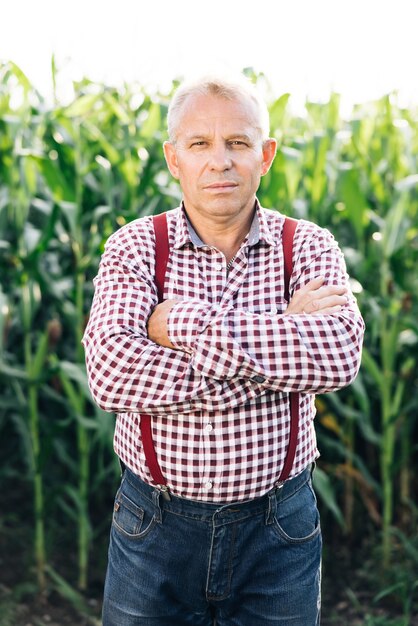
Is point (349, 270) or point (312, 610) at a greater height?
point (349, 270)

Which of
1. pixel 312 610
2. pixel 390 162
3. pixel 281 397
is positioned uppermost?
pixel 390 162

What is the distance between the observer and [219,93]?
1.82m

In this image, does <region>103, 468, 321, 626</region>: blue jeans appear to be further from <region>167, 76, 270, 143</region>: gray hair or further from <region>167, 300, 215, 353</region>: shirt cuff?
<region>167, 76, 270, 143</region>: gray hair

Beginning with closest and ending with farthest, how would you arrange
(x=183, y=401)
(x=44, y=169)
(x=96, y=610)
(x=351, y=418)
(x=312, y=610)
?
(x=183, y=401) < (x=312, y=610) < (x=44, y=169) < (x=96, y=610) < (x=351, y=418)

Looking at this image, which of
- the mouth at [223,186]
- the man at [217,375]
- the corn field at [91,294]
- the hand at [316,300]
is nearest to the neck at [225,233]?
the man at [217,375]

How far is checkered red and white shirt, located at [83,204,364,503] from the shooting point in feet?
5.67

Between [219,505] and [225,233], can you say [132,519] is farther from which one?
[225,233]

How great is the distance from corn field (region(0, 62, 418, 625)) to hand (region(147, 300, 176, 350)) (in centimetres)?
129

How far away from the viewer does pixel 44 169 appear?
314cm

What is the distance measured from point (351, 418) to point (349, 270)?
0.71 m

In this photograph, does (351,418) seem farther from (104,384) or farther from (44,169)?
(104,384)

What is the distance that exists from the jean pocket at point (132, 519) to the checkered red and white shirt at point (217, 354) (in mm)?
93

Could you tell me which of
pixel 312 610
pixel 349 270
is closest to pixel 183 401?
pixel 312 610

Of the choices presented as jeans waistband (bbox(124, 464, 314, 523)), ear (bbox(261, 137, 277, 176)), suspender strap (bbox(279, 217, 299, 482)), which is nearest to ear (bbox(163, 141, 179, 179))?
ear (bbox(261, 137, 277, 176))
